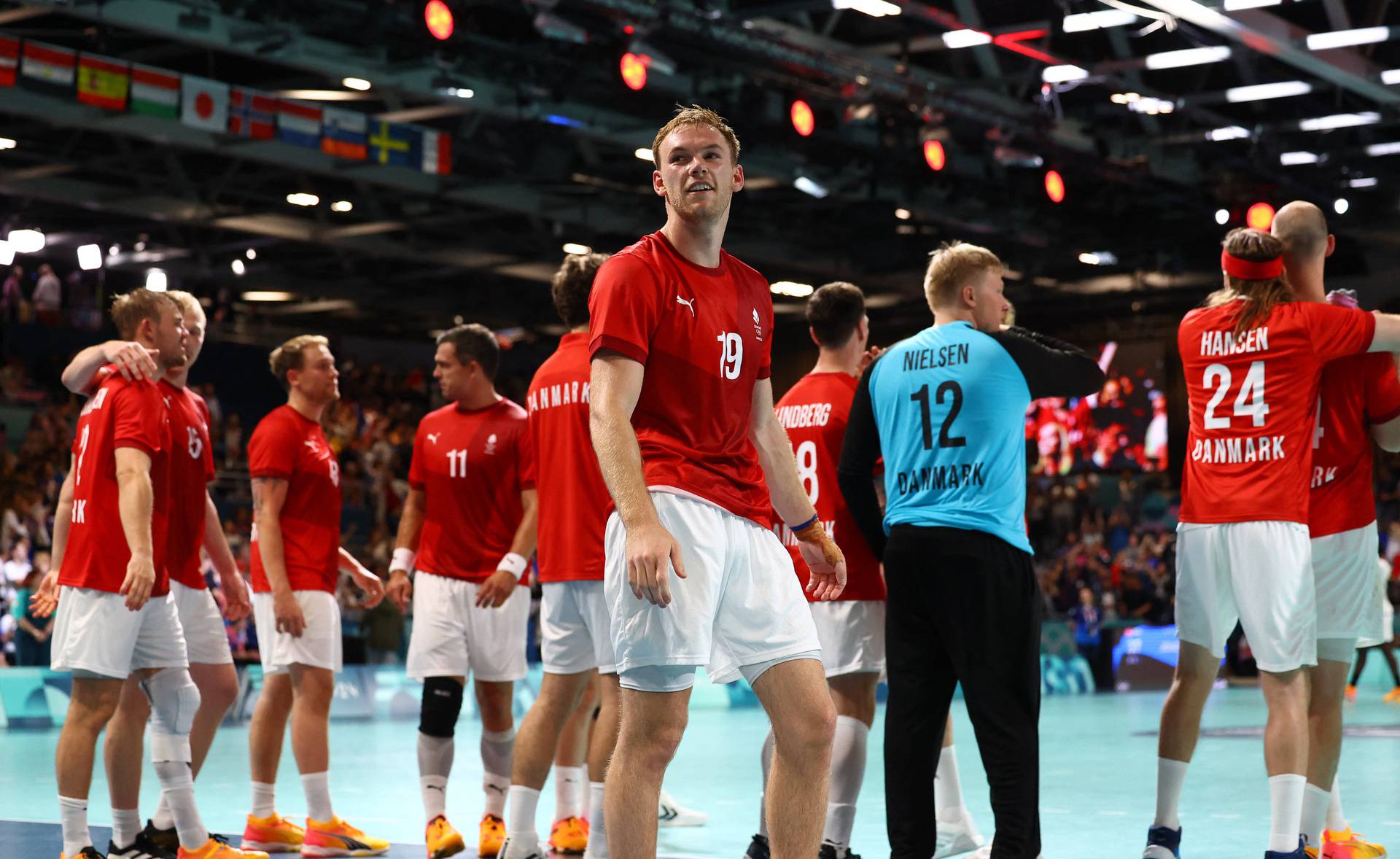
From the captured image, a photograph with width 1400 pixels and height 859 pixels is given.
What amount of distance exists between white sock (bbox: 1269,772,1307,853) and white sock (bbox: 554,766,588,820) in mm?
2626

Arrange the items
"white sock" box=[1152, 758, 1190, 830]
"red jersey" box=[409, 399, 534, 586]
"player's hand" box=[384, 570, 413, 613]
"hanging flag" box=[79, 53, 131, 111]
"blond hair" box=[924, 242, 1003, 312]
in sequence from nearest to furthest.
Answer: "blond hair" box=[924, 242, 1003, 312] < "white sock" box=[1152, 758, 1190, 830] < "red jersey" box=[409, 399, 534, 586] < "player's hand" box=[384, 570, 413, 613] < "hanging flag" box=[79, 53, 131, 111]

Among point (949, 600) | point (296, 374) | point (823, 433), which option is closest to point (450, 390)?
point (296, 374)

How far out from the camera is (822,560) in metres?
3.90

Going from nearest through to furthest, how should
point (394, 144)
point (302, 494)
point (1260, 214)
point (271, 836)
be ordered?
1. point (271, 836)
2. point (302, 494)
3. point (394, 144)
4. point (1260, 214)

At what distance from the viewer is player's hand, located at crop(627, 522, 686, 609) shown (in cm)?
318

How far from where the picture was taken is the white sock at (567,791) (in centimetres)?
598

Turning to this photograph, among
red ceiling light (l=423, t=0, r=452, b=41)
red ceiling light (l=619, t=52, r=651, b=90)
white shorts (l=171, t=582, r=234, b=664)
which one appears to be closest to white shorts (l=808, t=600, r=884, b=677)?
white shorts (l=171, t=582, r=234, b=664)

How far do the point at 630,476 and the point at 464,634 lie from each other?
3.05 meters

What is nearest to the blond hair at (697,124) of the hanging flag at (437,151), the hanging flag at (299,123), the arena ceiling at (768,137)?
the arena ceiling at (768,137)

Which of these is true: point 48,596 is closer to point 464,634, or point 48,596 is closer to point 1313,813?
point 464,634

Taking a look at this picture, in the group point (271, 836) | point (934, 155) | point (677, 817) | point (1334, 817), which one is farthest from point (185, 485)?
point (934, 155)

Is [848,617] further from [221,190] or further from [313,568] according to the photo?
[221,190]

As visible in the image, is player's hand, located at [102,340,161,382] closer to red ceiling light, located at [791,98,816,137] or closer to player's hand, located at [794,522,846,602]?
player's hand, located at [794,522,846,602]

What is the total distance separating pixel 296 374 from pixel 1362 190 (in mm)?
17239
